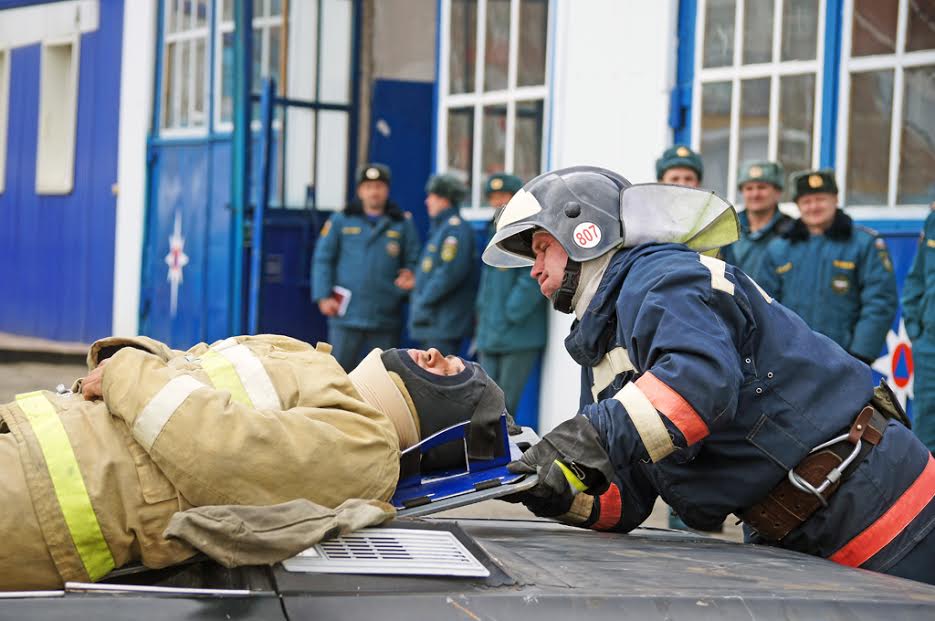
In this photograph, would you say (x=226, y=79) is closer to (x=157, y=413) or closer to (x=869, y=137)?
(x=869, y=137)

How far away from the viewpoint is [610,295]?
3223 millimetres

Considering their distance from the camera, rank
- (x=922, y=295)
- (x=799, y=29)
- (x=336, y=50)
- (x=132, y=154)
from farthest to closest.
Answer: (x=132, y=154) < (x=336, y=50) < (x=799, y=29) < (x=922, y=295)

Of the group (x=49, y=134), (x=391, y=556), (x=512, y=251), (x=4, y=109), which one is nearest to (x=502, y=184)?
(x=512, y=251)

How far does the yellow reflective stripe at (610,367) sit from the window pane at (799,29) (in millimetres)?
4561

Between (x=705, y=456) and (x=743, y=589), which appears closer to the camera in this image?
(x=743, y=589)

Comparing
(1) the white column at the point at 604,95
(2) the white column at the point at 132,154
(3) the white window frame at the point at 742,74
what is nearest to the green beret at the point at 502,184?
(1) the white column at the point at 604,95

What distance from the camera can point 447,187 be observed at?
8.83 meters

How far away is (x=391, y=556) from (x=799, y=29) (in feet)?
18.9

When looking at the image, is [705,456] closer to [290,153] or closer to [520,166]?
[520,166]

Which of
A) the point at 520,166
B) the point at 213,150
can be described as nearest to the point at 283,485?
the point at 520,166

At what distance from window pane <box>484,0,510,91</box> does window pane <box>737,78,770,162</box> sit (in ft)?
6.70

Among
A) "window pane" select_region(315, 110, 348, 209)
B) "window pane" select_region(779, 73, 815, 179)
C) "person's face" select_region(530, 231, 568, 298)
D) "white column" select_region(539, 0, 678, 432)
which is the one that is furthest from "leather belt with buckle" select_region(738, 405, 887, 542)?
"window pane" select_region(315, 110, 348, 209)

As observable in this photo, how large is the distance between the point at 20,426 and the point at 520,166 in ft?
22.2

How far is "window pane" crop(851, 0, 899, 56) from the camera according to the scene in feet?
23.2
